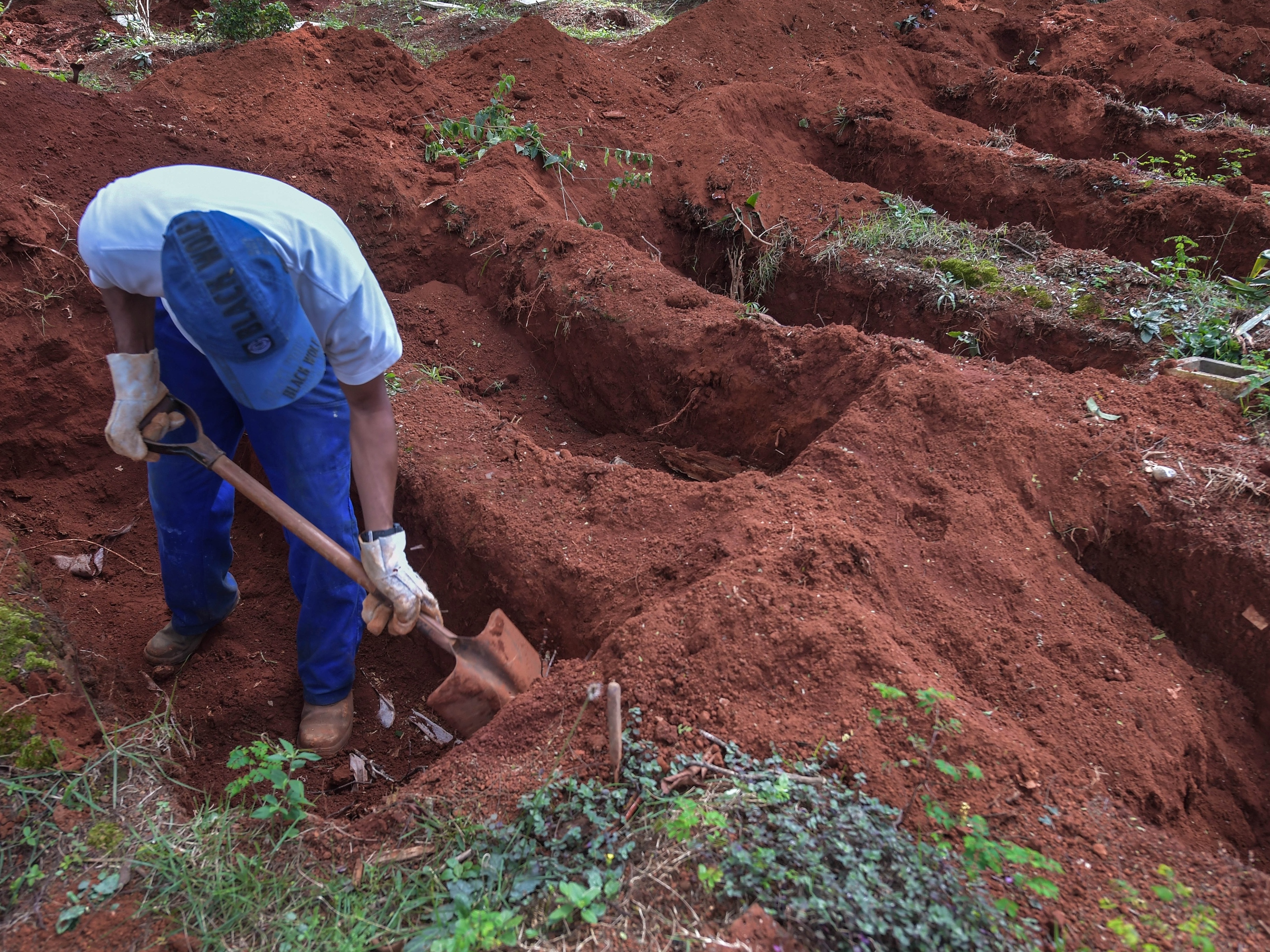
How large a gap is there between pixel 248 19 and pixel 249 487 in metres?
6.30

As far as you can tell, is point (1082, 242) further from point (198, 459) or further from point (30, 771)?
point (30, 771)

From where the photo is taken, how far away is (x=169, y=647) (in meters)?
2.77

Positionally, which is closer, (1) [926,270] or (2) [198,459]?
(2) [198,459]

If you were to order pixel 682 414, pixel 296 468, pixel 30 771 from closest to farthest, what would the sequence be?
1. pixel 30 771
2. pixel 296 468
3. pixel 682 414

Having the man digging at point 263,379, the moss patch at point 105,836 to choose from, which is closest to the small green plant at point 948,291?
the man digging at point 263,379

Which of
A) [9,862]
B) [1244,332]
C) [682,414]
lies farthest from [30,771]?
[1244,332]

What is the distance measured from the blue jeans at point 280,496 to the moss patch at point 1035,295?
3.61 metres

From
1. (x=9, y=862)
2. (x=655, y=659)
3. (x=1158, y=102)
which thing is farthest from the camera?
(x=1158, y=102)

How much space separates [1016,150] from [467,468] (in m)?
5.27

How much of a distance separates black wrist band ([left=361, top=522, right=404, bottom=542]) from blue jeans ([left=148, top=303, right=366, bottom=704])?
266 mm

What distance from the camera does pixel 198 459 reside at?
2.16m

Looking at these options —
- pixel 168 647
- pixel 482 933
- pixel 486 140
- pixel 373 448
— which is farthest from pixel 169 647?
pixel 486 140

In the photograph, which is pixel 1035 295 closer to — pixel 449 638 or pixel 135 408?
pixel 449 638

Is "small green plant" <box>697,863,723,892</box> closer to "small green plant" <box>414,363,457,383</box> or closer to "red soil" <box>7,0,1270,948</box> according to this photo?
"red soil" <box>7,0,1270,948</box>
